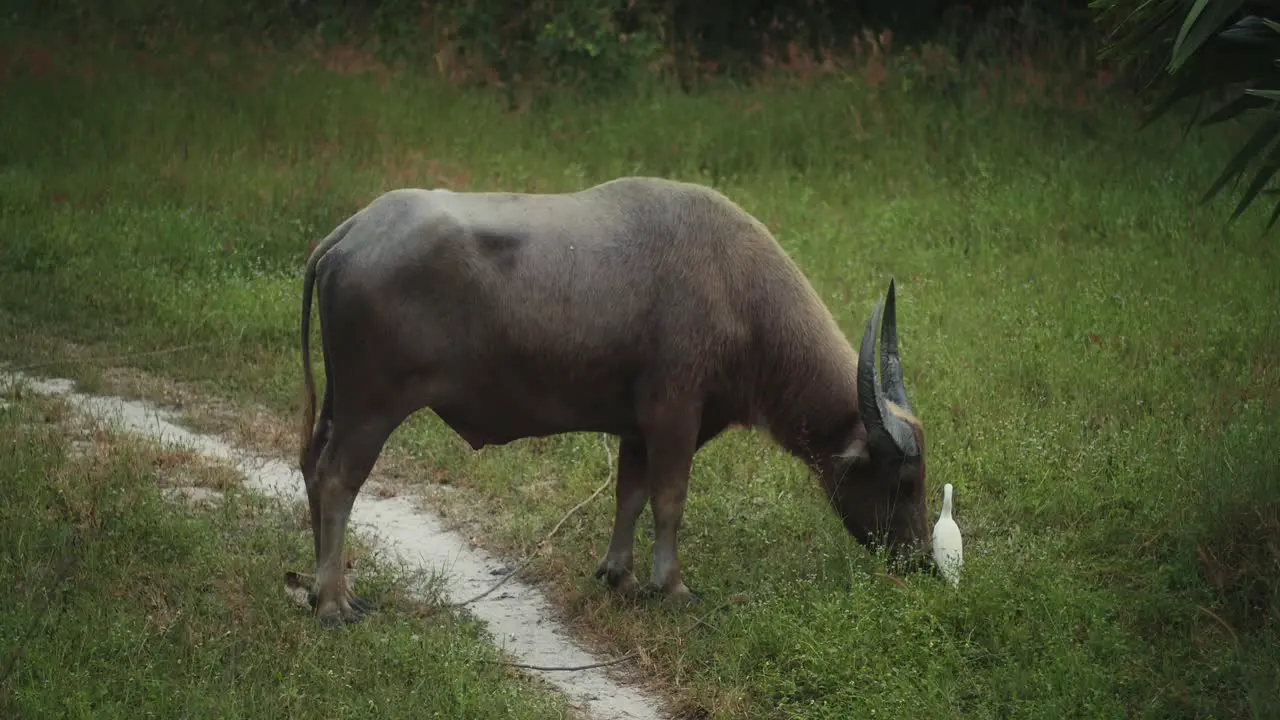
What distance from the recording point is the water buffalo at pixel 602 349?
19.2 ft

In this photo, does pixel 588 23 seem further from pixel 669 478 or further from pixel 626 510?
pixel 669 478

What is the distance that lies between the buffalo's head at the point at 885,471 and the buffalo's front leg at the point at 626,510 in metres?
0.85

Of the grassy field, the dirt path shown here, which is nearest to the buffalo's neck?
the grassy field

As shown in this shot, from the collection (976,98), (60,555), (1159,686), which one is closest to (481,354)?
(60,555)

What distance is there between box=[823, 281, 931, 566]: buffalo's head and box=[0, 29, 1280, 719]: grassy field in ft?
0.71

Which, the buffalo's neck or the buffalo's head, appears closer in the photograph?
the buffalo's head

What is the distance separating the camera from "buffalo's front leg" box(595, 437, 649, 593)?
21.4 feet

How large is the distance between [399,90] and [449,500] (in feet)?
24.7

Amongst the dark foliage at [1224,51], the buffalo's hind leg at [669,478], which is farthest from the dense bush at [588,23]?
the buffalo's hind leg at [669,478]

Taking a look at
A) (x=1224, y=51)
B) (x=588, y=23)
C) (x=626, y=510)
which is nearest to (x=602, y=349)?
(x=626, y=510)

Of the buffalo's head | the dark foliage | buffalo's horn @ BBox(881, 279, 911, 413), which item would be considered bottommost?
the buffalo's head

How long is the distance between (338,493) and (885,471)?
229 centimetres

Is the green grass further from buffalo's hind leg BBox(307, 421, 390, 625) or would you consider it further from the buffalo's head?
the buffalo's head

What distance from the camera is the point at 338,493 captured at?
5.86 m
